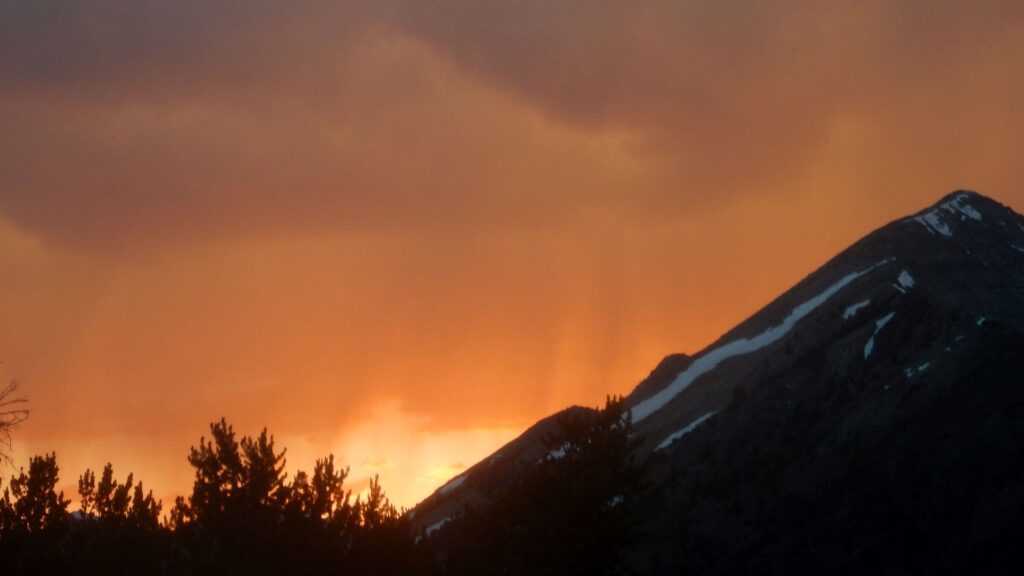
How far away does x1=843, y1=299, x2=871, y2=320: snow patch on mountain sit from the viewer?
298 ft

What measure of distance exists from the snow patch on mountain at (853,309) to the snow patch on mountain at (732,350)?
7158 mm

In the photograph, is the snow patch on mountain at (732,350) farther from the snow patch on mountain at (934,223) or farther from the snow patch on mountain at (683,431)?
the snow patch on mountain at (683,431)

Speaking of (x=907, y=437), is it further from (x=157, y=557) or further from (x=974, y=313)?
(x=157, y=557)

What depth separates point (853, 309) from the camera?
301 feet

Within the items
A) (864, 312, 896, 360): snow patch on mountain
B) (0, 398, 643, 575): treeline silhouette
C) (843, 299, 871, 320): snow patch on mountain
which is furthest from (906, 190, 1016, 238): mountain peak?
(0, 398, 643, 575): treeline silhouette

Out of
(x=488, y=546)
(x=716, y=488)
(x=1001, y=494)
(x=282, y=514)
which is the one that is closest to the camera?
(x=488, y=546)

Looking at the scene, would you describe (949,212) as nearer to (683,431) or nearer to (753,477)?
(683,431)

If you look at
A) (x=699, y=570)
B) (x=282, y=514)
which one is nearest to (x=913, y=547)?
(x=699, y=570)

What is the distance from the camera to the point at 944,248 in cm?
→ 9900

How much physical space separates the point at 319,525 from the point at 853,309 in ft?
180

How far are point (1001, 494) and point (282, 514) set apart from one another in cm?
4481

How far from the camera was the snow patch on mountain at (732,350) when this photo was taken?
10212 centimetres

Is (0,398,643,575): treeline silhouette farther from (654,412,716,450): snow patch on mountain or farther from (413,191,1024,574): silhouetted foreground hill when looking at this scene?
(654,412,716,450): snow patch on mountain

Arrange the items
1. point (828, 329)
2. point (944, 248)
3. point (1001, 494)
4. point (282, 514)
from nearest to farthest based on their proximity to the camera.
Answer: point (282, 514)
point (1001, 494)
point (828, 329)
point (944, 248)
